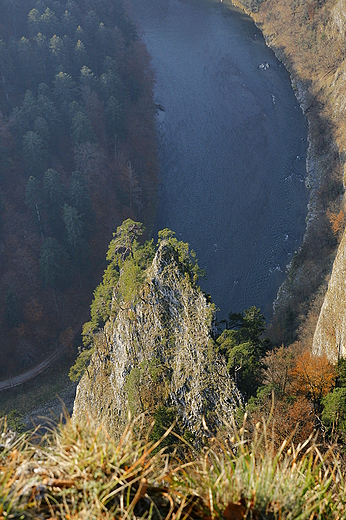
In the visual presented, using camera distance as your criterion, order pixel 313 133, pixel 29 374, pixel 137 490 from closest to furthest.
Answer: pixel 137 490, pixel 29 374, pixel 313 133

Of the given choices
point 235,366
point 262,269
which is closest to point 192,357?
point 235,366

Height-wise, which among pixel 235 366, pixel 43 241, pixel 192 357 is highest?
pixel 235 366

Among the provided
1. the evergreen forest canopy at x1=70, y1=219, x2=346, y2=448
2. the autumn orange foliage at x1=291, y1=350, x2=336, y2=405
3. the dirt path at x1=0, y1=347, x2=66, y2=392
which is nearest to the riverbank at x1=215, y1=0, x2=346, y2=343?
the autumn orange foliage at x1=291, y1=350, x2=336, y2=405

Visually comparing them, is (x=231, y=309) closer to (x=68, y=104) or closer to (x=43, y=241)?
(x=43, y=241)

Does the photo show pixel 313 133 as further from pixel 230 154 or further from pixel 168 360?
pixel 168 360

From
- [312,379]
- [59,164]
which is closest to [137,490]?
[312,379]
